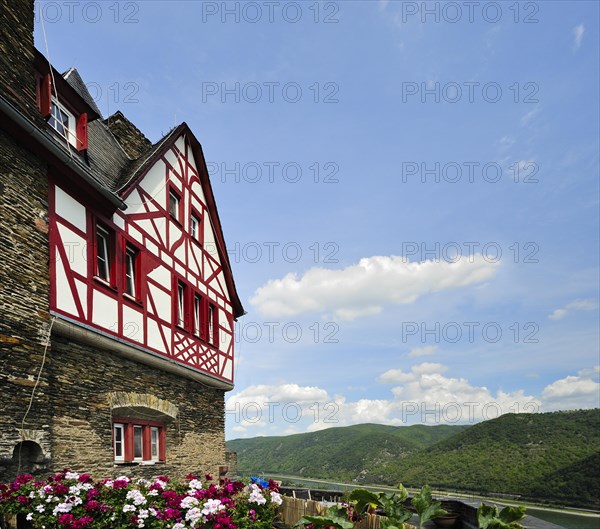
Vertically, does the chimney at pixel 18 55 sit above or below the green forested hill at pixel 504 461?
above

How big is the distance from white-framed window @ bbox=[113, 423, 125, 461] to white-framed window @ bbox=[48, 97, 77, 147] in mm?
5596

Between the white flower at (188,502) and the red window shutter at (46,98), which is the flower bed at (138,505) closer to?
the white flower at (188,502)

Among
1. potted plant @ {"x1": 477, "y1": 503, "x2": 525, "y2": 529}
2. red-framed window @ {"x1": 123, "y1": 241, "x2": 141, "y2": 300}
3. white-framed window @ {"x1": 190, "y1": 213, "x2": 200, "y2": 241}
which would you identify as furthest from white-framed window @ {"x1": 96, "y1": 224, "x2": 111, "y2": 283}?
potted plant @ {"x1": 477, "y1": 503, "x2": 525, "y2": 529}

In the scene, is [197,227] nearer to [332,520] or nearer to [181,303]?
[181,303]

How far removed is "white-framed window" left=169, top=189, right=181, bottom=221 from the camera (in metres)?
13.7

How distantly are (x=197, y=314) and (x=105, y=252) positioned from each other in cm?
457

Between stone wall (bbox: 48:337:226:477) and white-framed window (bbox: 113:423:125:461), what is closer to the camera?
stone wall (bbox: 48:337:226:477)

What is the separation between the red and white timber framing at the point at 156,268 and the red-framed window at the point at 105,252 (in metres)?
0.02

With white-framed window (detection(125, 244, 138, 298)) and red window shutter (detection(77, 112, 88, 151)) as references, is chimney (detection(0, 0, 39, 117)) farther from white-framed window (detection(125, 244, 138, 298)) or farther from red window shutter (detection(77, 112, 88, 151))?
white-framed window (detection(125, 244, 138, 298))

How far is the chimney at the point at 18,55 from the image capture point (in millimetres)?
8219

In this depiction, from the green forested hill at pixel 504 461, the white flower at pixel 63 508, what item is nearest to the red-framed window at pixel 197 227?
the white flower at pixel 63 508

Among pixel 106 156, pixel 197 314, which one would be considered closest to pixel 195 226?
pixel 197 314

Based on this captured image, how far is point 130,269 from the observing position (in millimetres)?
11438

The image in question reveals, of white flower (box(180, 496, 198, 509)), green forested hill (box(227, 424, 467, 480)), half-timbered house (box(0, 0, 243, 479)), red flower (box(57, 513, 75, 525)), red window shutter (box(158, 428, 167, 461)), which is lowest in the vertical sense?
green forested hill (box(227, 424, 467, 480))
